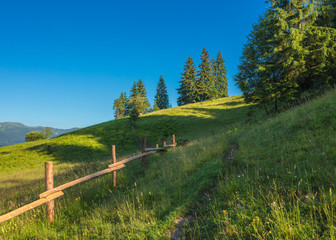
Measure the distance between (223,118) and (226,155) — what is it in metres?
23.6

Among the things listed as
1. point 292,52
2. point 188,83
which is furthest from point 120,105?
point 292,52

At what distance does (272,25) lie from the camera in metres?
15.1

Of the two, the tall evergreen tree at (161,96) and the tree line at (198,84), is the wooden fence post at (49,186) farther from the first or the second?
the tall evergreen tree at (161,96)

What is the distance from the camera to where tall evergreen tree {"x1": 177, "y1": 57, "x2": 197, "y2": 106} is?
58.3 metres

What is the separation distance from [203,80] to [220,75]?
919 cm

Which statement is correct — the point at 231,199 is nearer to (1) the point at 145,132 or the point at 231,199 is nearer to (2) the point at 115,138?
(1) the point at 145,132

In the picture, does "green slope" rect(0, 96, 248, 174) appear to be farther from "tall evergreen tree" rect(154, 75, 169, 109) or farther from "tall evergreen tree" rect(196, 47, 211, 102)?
"tall evergreen tree" rect(154, 75, 169, 109)

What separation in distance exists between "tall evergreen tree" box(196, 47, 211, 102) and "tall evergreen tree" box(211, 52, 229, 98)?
3.72 m

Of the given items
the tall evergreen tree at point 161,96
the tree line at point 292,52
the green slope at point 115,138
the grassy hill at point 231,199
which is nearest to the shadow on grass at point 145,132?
the green slope at point 115,138

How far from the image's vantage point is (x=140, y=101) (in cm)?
5694

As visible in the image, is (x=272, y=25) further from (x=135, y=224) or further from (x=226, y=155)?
(x=135, y=224)

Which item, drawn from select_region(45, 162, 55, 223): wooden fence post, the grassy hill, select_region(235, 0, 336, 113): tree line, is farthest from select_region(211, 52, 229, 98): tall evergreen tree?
select_region(45, 162, 55, 223): wooden fence post

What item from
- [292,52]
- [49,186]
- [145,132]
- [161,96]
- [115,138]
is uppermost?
[161,96]

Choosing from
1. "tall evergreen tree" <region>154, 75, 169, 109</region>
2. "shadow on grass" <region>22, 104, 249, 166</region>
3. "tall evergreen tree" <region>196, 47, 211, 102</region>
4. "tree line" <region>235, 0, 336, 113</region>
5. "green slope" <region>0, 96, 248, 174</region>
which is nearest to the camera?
"tree line" <region>235, 0, 336, 113</region>
